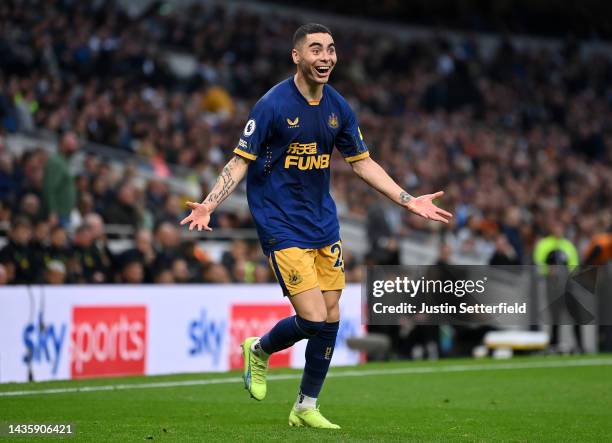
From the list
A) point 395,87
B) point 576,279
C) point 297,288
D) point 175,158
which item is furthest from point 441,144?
point 297,288

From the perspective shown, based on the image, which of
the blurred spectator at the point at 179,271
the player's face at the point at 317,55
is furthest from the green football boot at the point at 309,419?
the blurred spectator at the point at 179,271

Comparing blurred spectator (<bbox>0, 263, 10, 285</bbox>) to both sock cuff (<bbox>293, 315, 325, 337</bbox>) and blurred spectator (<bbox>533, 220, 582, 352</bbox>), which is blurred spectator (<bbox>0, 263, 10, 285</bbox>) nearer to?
sock cuff (<bbox>293, 315, 325, 337</bbox>)

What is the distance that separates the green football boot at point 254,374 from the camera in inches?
317

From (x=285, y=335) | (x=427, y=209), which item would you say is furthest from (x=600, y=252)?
(x=285, y=335)

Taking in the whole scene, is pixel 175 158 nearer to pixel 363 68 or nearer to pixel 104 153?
pixel 104 153

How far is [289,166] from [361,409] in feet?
8.35

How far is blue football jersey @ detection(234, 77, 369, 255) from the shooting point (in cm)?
776

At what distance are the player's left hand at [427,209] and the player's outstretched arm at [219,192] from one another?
3.80 feet

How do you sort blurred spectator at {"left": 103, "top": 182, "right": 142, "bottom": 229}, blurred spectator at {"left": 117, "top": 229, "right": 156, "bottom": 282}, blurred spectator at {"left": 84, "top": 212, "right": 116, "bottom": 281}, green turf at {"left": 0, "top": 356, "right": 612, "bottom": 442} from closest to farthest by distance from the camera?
green turf at {"left": 0, "top": 356, "right": 612, "bottom": 442}
blurred spectator at {"left": 84, "top": 212, "right": 116, "bottom": 281}
blurred spectator at {"left": 117, "top": 229, "right": 156, "bottom": 282}
blurred spectator at {"left": 103, "top": 182, "right": 142, "bottom": 229}

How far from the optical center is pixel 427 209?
26.2ft

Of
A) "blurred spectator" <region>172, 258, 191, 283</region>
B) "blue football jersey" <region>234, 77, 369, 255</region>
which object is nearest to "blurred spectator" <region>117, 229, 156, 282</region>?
"blurred spectator" <region>172, 258, 191, 283</region>

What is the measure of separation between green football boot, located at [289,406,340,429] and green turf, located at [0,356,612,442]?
4.1 inches

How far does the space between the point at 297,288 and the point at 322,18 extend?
1074 inches

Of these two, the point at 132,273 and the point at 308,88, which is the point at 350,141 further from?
the point at 132,273
